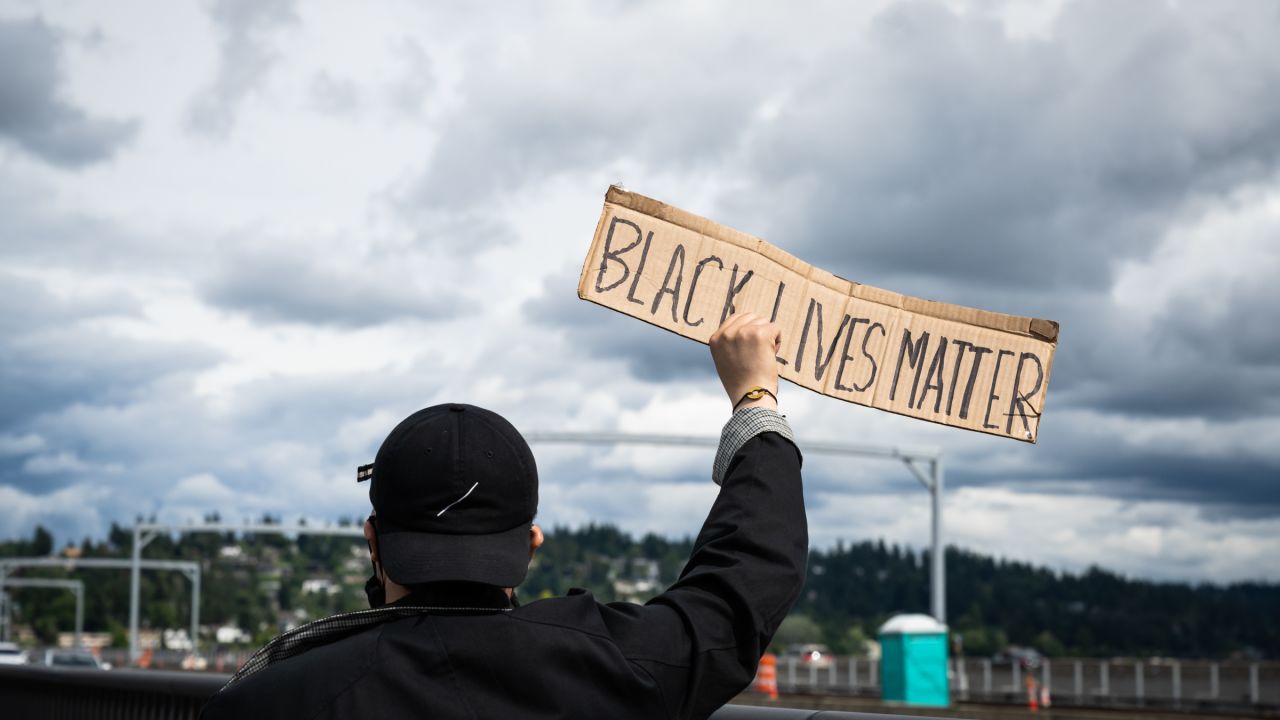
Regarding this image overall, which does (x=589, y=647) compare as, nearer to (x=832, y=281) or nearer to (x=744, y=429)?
(x=744, y=429)

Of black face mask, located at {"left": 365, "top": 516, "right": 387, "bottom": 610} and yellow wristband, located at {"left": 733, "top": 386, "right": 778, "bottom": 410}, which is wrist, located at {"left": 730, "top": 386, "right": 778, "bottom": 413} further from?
black face mask, located at {"left": 365, "top": 516, "right": 387, "bottom": 610}

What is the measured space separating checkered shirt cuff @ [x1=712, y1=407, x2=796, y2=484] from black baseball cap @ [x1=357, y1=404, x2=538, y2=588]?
0.40 metres

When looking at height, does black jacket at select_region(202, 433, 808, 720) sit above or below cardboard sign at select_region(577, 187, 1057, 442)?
below

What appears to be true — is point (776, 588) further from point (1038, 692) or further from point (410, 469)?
point (1038, 692)

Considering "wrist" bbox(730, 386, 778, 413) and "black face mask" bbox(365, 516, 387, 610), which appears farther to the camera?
"wrist" bbox(730, 386, 778, 413)

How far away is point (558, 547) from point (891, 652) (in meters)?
167

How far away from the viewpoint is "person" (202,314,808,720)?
6.41 ft

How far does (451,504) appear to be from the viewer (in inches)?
81.0

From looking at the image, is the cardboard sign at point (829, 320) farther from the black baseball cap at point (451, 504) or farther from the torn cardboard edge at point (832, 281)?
the black baseball cap at point (451, 504)

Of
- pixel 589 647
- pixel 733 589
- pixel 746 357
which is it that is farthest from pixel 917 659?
pixel 589 647

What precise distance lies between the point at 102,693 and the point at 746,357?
5276 millimetres

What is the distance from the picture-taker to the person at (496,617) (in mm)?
1955

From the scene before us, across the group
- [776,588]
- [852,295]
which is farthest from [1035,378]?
[776,588]

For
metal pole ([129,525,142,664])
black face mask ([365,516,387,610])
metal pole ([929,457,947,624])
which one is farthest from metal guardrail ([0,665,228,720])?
metal pole ([129,525,142,664])
